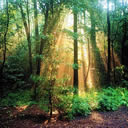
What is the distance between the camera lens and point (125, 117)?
18.9 feet

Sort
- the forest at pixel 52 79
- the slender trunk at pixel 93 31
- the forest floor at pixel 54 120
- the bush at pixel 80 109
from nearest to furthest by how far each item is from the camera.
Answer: the forest floor at pixel 54 120 → the forest at pixel 52 79 → the bush at pixel 80 109 → the slender trunk at pixel 93 31

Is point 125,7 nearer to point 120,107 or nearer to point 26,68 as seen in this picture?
point 120,107

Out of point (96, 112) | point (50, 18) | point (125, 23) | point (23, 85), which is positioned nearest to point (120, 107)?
point (96, 112)

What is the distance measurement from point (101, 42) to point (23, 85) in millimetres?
10755

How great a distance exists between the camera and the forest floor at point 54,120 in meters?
4.79

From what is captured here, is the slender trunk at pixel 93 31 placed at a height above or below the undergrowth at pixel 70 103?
above

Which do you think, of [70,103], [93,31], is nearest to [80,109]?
[70,103]

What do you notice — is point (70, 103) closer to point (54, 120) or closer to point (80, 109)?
point (54, 120)

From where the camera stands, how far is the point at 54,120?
5.28 meters

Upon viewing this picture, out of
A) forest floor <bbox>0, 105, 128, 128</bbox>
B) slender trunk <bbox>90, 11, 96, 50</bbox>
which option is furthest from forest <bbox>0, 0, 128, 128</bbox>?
slender trunk <bbox>90, 11, 96, 50</bbox>

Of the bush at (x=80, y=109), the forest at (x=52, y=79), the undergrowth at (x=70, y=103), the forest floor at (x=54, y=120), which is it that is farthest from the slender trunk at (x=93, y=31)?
the forest floor at (x=54, y=120)

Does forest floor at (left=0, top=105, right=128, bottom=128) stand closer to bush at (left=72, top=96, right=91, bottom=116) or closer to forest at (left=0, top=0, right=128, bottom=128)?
forest at (left=0, top=0, right=128, bottom=128)

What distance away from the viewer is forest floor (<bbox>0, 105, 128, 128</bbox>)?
4.79 metres

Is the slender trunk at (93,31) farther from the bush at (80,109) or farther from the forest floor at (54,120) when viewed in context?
the forest floor at (54,120)
